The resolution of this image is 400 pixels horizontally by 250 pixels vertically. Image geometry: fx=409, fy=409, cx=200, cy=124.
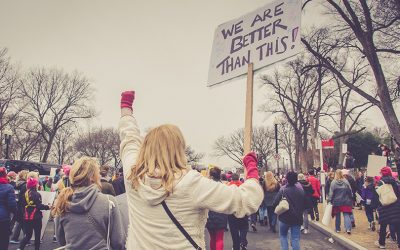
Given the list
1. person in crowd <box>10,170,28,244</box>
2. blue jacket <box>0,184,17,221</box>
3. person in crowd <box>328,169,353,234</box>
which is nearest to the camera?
blue jacket <box>0,184,17,221</box>

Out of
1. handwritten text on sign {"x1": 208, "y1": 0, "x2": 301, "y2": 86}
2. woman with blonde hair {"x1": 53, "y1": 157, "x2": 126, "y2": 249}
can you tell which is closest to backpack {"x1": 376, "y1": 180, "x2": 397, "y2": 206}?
handwritten text on sign {"x1": 208, "y1": 0, "x2": 301, "y2": 86}

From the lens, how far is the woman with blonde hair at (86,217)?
3592 millimetres

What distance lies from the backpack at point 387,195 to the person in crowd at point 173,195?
8042mm

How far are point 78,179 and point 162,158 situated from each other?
1821 mm

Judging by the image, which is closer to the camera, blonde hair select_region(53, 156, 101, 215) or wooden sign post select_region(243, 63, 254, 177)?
wooden sign post select_region(243, 63, 254, 177)

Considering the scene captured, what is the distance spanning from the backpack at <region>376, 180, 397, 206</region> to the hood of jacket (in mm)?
7563

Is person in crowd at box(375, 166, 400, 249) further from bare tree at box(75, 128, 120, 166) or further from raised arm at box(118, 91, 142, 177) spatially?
bare tree at box(75, 128, 120, 166)

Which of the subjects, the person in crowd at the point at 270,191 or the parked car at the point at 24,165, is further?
the parked car at the point at 24,165

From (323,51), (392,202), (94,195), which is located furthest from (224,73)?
(323,51)

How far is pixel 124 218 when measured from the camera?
14.7ft

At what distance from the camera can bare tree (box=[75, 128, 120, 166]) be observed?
68.4 m

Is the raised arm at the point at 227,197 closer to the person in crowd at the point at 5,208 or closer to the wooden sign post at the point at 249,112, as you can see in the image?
the wooden sign post at the point at 249,112

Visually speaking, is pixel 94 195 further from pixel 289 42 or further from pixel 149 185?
pixel 289 42

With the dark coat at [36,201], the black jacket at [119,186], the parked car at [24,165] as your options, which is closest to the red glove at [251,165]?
the dark coat at [36,201]
